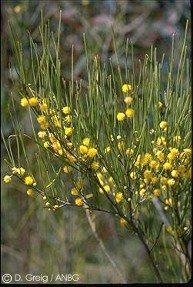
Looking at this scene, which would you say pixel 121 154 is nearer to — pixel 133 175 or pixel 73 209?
pixel 133 175

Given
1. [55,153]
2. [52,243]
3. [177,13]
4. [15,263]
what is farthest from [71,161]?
[177,13]

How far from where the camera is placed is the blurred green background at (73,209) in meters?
1.01

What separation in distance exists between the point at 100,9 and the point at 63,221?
0.57m

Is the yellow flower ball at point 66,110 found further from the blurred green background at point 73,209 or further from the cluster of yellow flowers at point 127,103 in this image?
the blurred green background at point 73,209

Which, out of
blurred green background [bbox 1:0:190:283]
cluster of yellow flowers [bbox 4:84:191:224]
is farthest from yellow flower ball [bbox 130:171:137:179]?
blurred green background [bbox 1:0:190:283]

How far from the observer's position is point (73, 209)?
0.98 m

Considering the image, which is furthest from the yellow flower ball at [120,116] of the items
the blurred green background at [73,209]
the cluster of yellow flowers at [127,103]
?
the blurred green background at [73,209]

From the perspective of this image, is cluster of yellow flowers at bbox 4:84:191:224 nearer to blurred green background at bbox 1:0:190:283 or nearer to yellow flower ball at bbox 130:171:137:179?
yellow flower ball at bbox 130:171:137:179

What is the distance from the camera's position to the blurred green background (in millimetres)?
1007

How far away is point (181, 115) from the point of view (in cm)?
47

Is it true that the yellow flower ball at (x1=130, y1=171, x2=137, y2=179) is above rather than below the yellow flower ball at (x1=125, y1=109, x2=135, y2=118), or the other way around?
below

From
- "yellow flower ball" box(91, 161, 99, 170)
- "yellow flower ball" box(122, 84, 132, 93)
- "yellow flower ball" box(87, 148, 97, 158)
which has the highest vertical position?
"yellow flower ball" box(122, 84, 132, 93)

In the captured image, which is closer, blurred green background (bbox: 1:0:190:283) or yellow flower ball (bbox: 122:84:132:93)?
yellow flower ball (bbox: 122:84:132:93)

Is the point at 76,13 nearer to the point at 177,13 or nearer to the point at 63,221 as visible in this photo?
the point at 177,13
